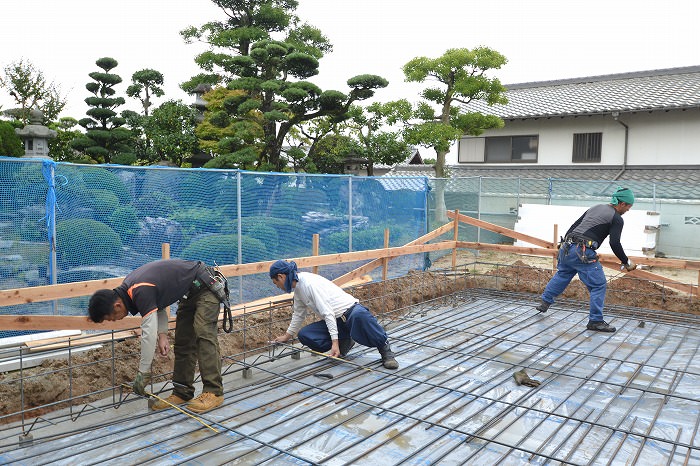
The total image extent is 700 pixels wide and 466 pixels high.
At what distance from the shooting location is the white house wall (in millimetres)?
14570

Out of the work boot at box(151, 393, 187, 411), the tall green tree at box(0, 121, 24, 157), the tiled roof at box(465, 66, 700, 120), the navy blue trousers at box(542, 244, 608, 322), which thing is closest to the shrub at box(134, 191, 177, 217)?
the work boot at box(151, 393, 187, 411)

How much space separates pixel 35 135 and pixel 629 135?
1518 cm

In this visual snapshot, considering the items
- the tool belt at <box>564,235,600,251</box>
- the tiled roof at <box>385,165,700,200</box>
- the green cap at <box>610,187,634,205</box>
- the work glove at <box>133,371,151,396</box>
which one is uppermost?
the tiled roof at <box>385,165,700,200</box>

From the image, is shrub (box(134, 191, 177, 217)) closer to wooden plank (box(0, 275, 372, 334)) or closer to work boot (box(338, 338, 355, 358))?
wooden plank (box(0, 275, 372, 334))

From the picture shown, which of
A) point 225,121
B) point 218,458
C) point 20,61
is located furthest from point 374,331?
point 20,61

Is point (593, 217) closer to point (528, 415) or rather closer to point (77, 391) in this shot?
point (528, 415)

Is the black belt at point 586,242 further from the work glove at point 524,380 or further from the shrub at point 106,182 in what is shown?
the shrub at point 106,182

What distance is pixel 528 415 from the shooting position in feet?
13.0

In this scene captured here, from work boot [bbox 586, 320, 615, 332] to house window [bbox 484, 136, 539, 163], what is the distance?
454 inches

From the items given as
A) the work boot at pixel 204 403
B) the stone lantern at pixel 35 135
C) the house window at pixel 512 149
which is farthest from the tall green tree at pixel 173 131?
the work boot at pixel 204 403

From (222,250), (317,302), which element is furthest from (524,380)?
(222,250)

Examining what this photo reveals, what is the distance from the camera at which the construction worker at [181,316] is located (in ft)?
11.8

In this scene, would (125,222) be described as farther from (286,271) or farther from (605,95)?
(605,95)

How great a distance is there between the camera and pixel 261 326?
5840 millimetres
